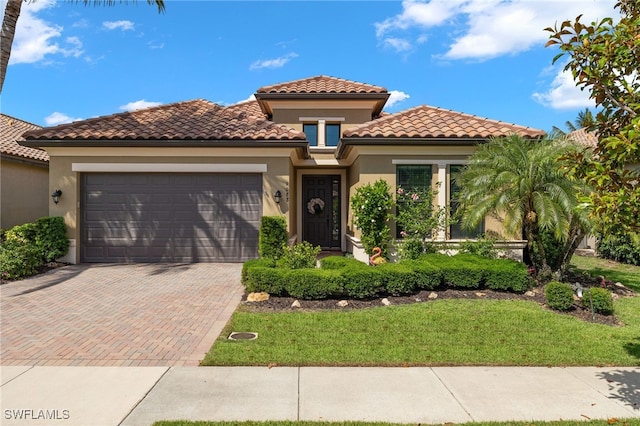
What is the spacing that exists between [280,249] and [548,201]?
676 centimetres

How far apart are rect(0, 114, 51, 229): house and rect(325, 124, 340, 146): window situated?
40.4 feet

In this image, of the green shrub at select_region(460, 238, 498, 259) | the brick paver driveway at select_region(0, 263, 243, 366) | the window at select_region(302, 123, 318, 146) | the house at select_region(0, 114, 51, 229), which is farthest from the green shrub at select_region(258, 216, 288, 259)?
the house at select_region(0, 114, 51, 229)

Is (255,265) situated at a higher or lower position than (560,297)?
higher

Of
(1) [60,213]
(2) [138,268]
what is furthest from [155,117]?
(2) [138,268]

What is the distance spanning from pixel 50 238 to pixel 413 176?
36.6ft

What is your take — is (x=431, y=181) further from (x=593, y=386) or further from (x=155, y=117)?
(x=155, y=117)

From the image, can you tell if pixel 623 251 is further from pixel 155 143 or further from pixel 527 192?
pixel 155 143

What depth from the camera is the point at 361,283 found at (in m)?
7.80

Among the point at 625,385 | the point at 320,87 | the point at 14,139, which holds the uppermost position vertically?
the point at 320,87

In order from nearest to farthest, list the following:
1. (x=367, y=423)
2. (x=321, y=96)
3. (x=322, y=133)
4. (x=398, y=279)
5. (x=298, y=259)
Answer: (x=367, y=423) → (x=398, y=279) → (x=298, y=259) → (x=321, y=96) → (x=322, y=133)

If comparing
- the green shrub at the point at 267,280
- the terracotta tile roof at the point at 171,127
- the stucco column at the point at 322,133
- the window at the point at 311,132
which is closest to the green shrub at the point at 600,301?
the green shrub at the point at 267,280

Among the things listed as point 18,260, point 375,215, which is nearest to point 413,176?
point 375,215

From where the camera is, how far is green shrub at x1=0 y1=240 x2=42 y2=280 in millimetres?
9734

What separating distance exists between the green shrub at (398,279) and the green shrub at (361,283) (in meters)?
0.16
